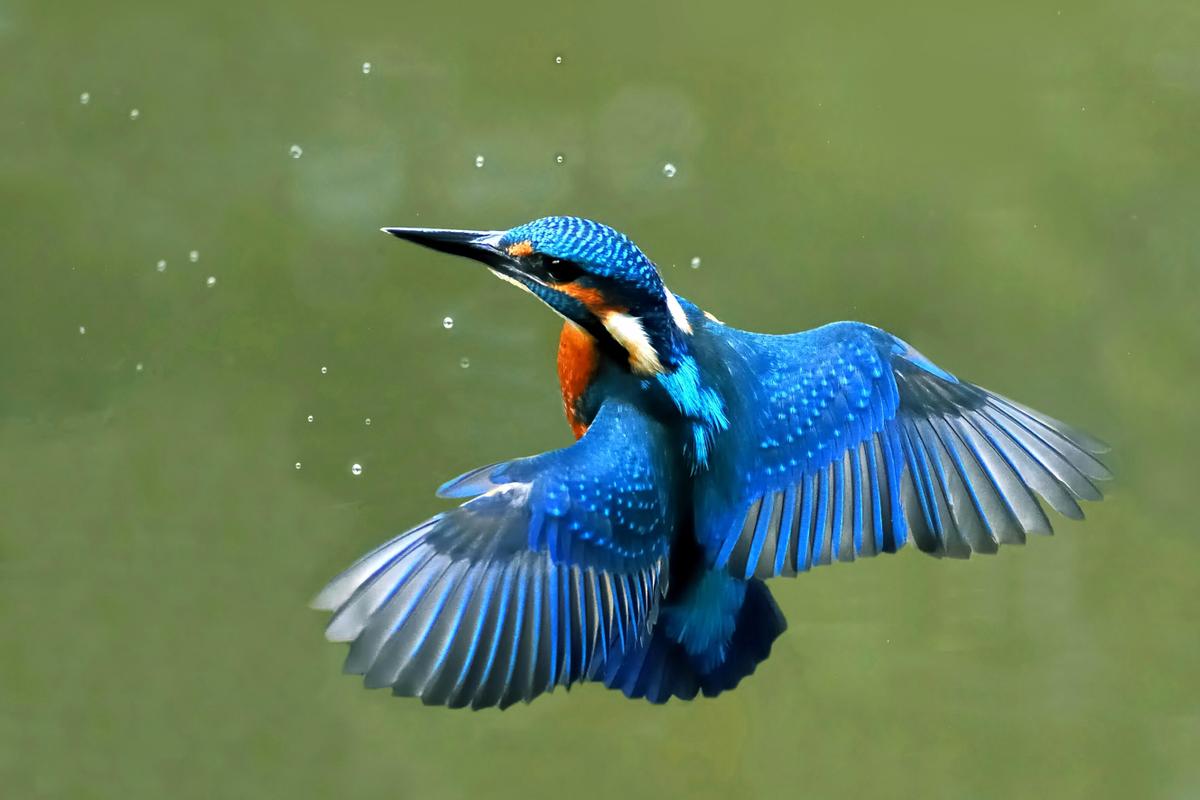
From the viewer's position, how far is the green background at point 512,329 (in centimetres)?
307

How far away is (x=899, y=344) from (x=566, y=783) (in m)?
1.33

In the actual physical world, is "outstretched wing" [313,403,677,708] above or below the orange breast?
below

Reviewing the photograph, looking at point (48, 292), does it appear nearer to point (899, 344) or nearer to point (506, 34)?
point (506, 34)

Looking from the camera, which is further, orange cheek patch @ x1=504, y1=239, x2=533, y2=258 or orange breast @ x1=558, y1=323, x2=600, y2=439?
orange breast @ x1=558, y1=323, x2=600, y2=439

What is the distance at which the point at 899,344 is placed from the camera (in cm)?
229

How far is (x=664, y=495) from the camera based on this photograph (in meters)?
1.99

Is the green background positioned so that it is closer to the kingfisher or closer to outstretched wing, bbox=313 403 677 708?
the kingfisher

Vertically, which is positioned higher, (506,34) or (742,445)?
(506,34)

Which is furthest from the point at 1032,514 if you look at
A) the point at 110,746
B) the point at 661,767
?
the point at 110,746

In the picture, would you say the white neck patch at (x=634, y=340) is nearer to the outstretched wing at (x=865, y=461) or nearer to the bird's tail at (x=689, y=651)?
the outstretched wing at (x=865, y=461)

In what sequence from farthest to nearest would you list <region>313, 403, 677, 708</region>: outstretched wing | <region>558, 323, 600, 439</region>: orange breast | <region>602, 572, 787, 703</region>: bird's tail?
<region>602, 572, 787, 703</region>: bird's tail
<region>558, 323, 600, 439</region>: orange breast
<region>313, 403, 677, 708</region>: outstretched wing

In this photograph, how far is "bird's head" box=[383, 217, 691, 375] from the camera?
1.92 meters

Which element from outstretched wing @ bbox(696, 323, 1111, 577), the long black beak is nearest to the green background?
outstretched wing @ bbox(696, 323, 1111, 577)

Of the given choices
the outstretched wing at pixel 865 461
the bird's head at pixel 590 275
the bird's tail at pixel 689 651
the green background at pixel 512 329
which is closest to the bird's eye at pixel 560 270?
the bird's head at pixel 590 275
